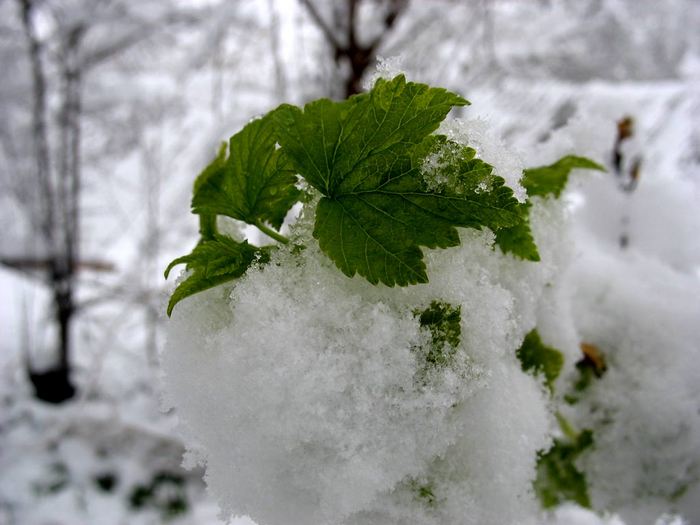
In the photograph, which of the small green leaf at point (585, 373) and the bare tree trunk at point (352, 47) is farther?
the bare tree trunk at point (352, 47)

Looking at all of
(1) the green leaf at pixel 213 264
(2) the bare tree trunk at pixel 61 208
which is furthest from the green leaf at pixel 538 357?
(2) the bare tree trunk at pixel 61 208

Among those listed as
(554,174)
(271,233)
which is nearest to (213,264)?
(271,233)

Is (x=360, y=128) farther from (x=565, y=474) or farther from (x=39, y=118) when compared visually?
(x=39, y=118)

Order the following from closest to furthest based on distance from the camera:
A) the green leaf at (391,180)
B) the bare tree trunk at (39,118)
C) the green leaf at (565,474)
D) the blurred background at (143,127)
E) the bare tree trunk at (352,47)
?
the green leaf at (391,180) < the green leaf at (565,474) < the bare tree trunk at (352,47) < the blurred background at (143,127) < the bare tree trunk at (39,118)

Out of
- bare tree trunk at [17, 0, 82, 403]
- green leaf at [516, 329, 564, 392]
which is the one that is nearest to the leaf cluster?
green leaf at [516, 329, 564, 392]

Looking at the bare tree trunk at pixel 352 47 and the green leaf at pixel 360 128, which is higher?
the bare tree trunk at pixel 352 47

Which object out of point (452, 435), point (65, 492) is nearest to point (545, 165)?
point (452, 435)

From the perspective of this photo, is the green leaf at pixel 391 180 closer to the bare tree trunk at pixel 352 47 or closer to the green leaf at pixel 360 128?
the green leaf at pixel 360 128

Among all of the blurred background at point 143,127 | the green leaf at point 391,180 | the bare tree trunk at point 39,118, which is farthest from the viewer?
the bare tree trunk at point 39,118
